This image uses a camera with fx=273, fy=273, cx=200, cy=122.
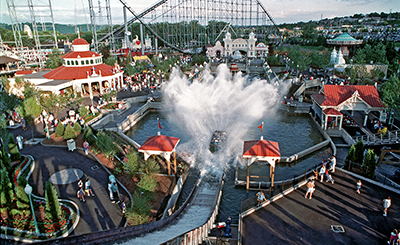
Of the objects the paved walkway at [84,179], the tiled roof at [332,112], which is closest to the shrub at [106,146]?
the paved walkway at [84,179]

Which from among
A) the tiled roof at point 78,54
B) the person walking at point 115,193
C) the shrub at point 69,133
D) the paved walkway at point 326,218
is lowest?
the paved walkway at point 326,218

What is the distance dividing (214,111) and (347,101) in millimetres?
15325

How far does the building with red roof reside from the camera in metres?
36.5

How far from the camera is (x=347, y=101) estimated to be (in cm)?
2794

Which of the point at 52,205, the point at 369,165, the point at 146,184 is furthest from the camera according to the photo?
the point at 369,165

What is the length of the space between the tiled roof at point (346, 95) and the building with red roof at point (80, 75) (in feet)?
93.7

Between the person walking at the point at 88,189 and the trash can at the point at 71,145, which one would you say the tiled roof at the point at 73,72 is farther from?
the person walking at the point at 88,189

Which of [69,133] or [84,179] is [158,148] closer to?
[84,179]

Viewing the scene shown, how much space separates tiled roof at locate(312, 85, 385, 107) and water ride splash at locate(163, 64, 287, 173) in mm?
7646

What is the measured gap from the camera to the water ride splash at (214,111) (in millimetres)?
24219

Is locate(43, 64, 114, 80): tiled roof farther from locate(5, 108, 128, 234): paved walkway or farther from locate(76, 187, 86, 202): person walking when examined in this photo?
locate(76, 187, 86, 202): person walking

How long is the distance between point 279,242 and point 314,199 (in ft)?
15.0

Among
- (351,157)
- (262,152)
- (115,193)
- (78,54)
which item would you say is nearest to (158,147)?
(115,193)

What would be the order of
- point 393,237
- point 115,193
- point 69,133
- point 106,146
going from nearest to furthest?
point 393,237 → point 115,193 → point 106,146 → point 69,133
